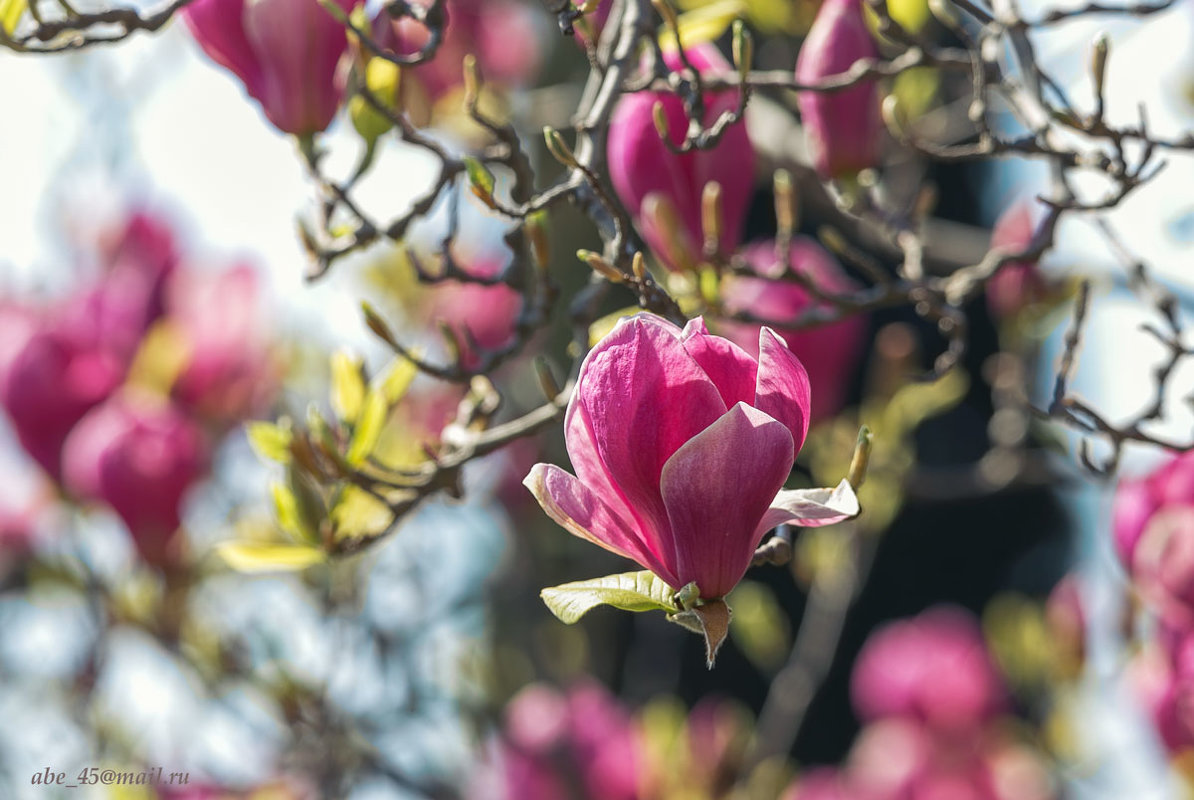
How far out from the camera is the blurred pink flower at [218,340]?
54.9 inches

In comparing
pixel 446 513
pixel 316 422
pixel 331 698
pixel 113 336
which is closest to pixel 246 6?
pixel 316 422

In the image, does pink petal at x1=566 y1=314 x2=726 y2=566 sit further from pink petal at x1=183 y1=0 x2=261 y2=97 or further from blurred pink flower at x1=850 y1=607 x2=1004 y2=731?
blurred pink flower at x1=850 y1=607 x2=1004 y2=731

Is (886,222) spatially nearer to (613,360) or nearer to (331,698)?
(613,360)

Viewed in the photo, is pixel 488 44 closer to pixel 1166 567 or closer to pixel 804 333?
pixel 804 333

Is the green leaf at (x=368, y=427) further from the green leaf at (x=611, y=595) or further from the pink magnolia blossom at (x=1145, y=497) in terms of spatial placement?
the pink magnolia blossom at (x=1145, y=497)

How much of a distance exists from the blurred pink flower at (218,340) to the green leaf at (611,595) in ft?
3.28

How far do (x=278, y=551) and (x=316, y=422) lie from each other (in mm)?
116

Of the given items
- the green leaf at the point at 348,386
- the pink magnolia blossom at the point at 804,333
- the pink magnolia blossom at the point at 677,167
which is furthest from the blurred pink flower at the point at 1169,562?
the green leaf at the point at 348,386

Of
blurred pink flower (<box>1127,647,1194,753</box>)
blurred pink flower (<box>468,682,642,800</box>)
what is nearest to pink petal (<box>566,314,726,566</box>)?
blurred pink flower (<box>1127,647,1194,753</box>)

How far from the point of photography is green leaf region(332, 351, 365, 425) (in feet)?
2.54

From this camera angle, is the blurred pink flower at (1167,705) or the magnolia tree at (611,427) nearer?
the magnolia tree at (611,427)

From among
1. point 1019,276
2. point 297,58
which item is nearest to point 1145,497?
point 1019,276

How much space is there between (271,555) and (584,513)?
0.34 m

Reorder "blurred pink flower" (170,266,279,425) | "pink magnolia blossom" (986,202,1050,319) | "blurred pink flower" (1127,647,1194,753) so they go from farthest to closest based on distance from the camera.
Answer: "blurred pink flower" (170,266,279,425)
"pink magnolia blossom" (986,202,1050,319)
"blurred pink flower" (1127,647,1194,753)
